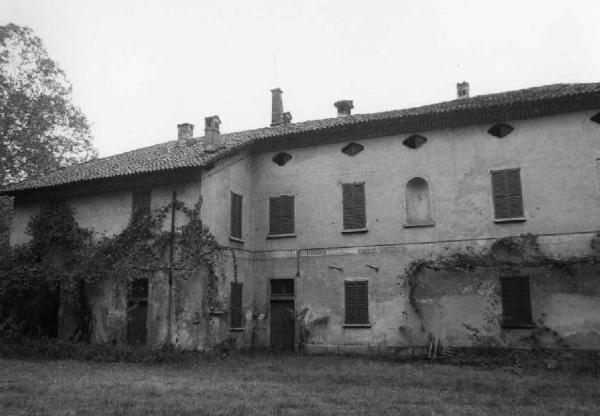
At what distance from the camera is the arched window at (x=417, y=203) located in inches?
725

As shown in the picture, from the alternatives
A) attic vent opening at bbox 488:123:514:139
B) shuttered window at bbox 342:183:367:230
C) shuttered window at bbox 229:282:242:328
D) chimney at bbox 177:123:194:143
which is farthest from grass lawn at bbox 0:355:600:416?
chimney at bbox 177:123:194:143

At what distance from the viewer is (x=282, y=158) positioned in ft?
67.9

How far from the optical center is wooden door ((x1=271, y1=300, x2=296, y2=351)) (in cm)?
1950

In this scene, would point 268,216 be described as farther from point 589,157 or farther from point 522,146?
point 589,157

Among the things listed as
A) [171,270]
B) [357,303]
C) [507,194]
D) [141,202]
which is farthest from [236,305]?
[507,194]

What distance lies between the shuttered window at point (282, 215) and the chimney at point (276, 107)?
18.7 feet

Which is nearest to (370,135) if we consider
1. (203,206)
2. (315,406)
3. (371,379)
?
(203,206)

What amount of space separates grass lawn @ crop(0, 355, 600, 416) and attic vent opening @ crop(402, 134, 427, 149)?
7007mm

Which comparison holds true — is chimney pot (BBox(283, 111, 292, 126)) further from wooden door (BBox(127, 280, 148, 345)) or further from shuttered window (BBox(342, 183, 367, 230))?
wooden door (BBox(127, 280, 148, 345))

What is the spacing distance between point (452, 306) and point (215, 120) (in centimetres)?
1195

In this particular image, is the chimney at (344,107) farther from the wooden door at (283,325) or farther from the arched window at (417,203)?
the wooden door at (283,325)

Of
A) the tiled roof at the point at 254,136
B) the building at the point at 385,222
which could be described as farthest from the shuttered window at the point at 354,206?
the tiled roof at the point at 254,136

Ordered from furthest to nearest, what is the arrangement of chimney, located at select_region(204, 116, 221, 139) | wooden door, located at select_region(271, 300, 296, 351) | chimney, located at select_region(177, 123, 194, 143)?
chimney, located at select_region(177, 123, 194, 143)
chimney, located at select_region(204, 116, 221, 139)
wooden door, located at select_region(271, 300, 296, 351)

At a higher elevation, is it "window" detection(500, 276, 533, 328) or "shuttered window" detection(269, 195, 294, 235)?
"shuttered window" detection(269, 195, 294, 235)
